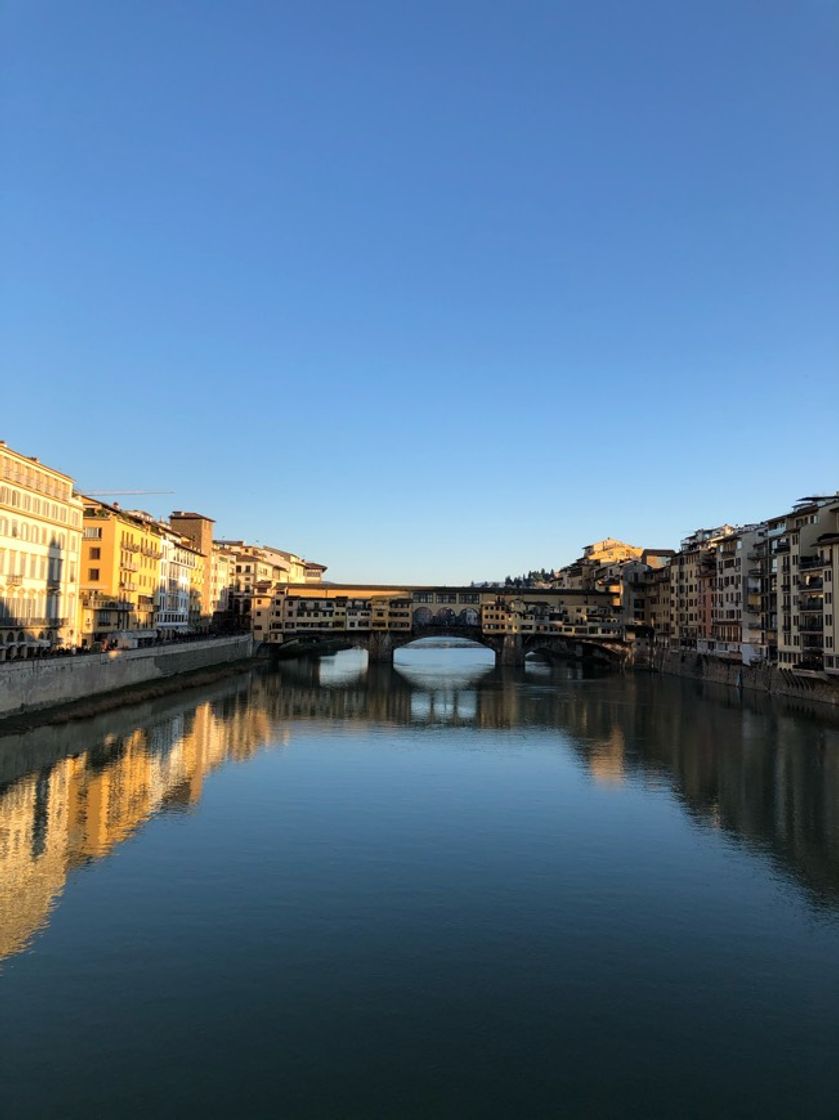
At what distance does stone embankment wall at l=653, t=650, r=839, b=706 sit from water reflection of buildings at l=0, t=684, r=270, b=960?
3646 cm

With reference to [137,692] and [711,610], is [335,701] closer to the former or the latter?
[137,692]

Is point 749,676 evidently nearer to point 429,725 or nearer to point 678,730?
point 678,730

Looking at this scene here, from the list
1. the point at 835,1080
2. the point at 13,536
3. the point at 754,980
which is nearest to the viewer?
the point at 835,1080

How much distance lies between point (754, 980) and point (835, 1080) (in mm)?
3057

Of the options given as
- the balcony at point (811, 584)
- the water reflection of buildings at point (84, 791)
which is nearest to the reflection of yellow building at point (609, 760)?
the water reflection of buildings at point (84, 791)

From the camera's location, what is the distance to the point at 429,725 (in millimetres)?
48000

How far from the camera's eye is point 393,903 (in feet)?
57.7

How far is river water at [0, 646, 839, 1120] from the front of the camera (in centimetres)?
1104

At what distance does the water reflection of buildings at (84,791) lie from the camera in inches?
721

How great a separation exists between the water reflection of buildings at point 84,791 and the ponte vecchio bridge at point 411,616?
173 ft

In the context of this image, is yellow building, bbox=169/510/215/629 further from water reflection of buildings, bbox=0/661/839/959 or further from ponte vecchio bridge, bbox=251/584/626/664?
water reflection of buildings, bbox=0/661/839/959

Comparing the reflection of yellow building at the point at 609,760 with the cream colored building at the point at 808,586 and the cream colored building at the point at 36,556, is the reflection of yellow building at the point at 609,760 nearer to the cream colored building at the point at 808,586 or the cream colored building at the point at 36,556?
the cream colored building at the point at 808,586

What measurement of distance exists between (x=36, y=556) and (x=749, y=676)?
5391 centimetres

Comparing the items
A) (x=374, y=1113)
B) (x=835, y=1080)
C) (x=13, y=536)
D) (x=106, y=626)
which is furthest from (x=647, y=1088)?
(x=106, y=626)
